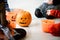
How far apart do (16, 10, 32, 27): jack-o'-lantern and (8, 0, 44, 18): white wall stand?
1.38 feet

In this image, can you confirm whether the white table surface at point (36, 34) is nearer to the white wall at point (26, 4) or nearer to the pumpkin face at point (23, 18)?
the pumpkin face at point (23, 18)

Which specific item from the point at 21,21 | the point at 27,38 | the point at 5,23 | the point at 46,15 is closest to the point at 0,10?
the point at 5,23

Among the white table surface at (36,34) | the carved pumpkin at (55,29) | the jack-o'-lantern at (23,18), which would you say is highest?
the jack-o'-lantern at (23,18)

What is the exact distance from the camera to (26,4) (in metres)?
1.75

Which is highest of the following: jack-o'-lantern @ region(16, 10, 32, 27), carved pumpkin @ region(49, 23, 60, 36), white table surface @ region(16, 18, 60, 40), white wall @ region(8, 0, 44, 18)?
white wall @ region(8, 0, 44, 18)

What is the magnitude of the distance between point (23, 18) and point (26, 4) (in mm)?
522

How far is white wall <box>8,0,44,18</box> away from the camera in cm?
172

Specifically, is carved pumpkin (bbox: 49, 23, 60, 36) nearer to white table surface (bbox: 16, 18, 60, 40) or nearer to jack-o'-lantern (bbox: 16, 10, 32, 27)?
white table surface (bbox: 16, 18, 60, 40)

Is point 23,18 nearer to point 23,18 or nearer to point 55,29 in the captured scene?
point 23,18

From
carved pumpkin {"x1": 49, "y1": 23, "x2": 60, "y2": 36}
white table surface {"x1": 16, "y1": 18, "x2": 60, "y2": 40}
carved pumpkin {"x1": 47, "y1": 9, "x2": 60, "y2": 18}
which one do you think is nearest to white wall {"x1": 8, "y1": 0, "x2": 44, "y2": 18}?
carved pumpkin {"x1": 47, "y1": 9, "x2": 60, "y2": 18}

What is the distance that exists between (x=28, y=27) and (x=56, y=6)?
0.49 m

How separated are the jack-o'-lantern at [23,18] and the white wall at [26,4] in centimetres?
42

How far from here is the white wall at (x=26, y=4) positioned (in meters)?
1.72

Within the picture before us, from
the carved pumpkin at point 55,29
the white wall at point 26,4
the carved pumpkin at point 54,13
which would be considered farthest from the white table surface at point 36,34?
the white wall at point 26,4
